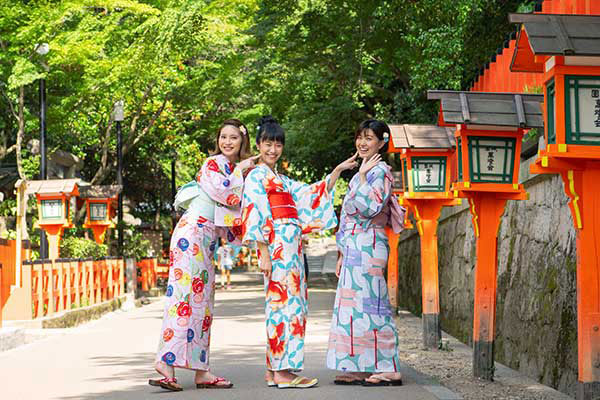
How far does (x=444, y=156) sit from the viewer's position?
12891 millimetres

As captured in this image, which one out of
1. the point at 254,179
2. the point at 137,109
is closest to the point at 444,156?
the point at 254,179

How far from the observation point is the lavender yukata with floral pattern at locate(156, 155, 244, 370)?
8.23 metres

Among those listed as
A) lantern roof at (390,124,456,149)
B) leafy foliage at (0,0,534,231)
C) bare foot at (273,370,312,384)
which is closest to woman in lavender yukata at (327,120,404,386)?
bare foot at (273,370,312,384)

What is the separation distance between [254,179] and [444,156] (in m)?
5.21

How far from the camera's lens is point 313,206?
8453 millimetres

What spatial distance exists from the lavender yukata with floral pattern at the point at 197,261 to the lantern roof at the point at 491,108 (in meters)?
2.11

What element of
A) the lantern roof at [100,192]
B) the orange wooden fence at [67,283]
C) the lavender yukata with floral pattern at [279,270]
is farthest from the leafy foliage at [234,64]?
the lavender yukata with floral pattern at [279,270]

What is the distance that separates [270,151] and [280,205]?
0.48m

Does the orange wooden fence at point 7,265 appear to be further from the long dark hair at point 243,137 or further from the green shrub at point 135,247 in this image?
the green shrub at point 135,247

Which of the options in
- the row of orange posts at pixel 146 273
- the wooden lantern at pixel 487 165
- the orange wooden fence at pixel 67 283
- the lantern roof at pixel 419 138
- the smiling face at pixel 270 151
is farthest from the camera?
the row of orange posts at pixel 146 273

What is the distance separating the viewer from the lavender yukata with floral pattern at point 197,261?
823 cm

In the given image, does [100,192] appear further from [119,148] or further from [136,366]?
[136,366]

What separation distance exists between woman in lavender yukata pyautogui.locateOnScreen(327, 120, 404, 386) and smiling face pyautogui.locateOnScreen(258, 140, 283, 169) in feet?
2.49

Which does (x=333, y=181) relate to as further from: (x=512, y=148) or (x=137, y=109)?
(x=137, y=109)
